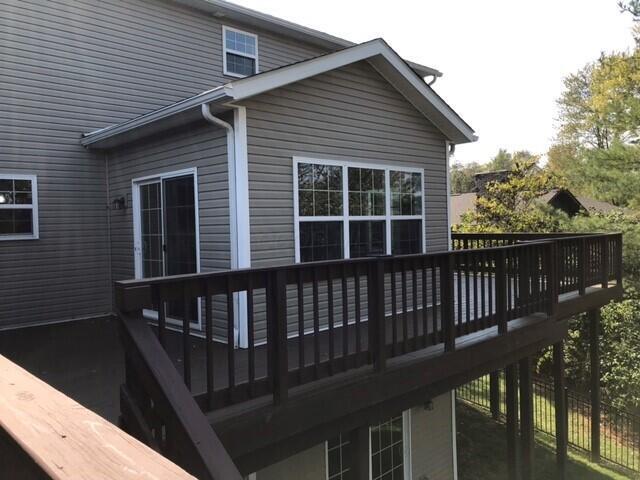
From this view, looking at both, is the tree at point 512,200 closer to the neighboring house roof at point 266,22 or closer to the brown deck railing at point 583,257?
the brown deck railing at point 583,257

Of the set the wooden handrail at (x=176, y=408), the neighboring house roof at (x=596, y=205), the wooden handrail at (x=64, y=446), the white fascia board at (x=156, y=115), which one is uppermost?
the white fascia board at (x=156, y=115)

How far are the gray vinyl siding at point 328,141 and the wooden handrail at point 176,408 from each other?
2.81 meters

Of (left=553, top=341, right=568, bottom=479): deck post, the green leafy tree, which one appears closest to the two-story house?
(left=553, top=341, right=568, bottom=479): deck post

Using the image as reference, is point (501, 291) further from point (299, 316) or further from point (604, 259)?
point (604, 259)

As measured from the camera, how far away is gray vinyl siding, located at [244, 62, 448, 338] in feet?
17.4

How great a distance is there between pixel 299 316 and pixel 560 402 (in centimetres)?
522

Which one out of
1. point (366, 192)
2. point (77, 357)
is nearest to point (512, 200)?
point (366, 192)

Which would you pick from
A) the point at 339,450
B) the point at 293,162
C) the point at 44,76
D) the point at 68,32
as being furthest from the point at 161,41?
the point at 339,450

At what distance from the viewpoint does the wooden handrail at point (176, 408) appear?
6.76 ft

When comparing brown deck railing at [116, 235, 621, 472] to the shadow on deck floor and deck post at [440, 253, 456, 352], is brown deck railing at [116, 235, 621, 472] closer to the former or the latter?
deck post at [440, 253, 456, 352]

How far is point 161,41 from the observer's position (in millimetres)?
8258

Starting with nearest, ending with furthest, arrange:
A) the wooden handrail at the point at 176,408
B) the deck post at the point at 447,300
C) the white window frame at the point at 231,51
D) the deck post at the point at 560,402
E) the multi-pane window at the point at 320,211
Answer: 1. the wooden handrail at the point at 176,408
2. the deck post at the point at 447,300
3. the multi-pane window at the point at 320,211
4. the deck post at the point at 560,402
5. the white window frame at the point at 231,51

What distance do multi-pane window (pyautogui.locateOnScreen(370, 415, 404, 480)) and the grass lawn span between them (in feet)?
6.65

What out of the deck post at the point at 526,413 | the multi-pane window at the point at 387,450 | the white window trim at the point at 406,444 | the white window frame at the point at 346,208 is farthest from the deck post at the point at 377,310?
the white window trim at the point at 406,444
